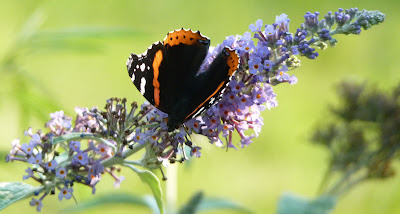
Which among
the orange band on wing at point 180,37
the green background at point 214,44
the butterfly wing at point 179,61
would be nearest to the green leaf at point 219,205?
the butterfly wing at point 179,61

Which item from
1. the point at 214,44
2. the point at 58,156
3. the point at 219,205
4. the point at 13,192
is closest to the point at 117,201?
the point at 219,205

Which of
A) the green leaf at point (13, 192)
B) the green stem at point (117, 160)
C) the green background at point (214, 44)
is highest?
the green background at point (214, 44)

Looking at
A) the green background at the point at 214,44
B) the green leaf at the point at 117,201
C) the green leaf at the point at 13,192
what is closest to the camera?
the green leaf at the point at 13,192

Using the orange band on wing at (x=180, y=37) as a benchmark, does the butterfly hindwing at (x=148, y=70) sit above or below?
below

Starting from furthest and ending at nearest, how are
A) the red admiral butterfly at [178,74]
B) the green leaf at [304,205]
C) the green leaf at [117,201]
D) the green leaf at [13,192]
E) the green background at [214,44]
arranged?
the green background at [214,44] → the green leaf at [117,201] → the green leaf at [304,205] → the red admiral butterfly at [178,74] → the green leaf at [13,192]

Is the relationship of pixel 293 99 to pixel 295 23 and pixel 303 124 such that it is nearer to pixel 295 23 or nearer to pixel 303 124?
pixel 303 124

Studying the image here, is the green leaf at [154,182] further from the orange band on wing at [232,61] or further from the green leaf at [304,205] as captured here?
the green leaf at [304,205]

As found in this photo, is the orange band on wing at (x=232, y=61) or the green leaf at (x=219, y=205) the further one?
the green leaf at (x=219, y=205)

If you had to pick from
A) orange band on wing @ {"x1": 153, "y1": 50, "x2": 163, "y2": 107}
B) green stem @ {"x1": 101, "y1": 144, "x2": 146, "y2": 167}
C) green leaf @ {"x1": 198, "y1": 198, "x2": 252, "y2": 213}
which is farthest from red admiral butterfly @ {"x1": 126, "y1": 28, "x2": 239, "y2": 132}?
green leaf @ {"x1": 198, "y1": 198, "x2": 252, "y2": 213}
